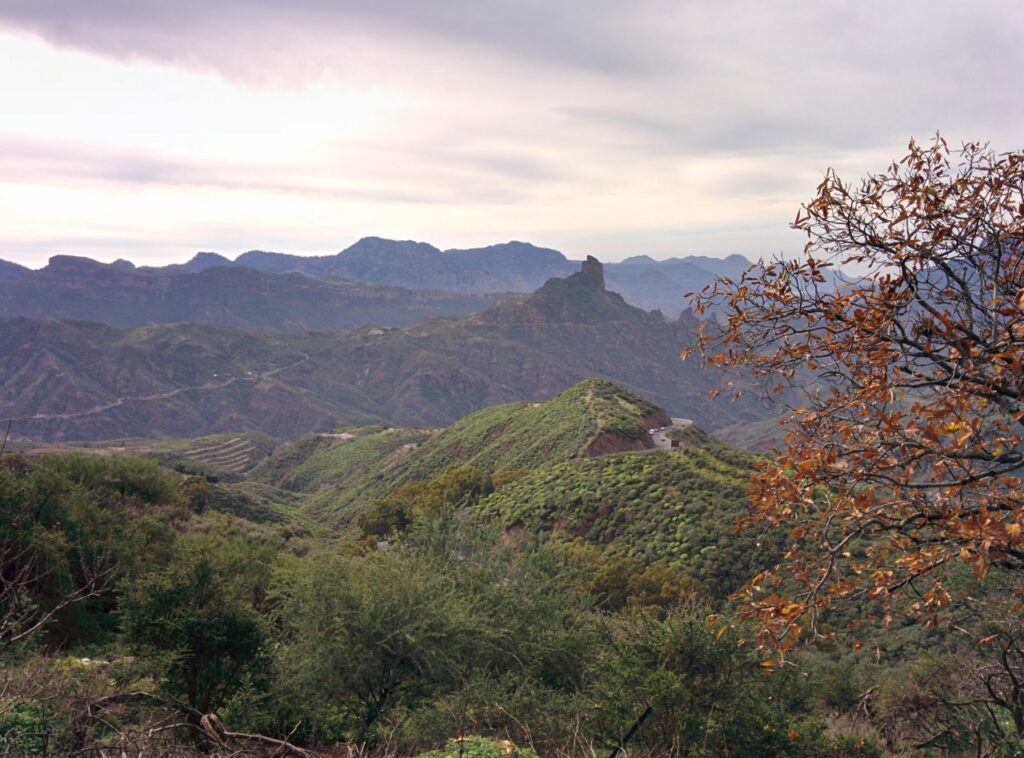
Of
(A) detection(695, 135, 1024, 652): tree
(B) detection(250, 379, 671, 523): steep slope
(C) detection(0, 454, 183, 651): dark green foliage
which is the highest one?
(A) detection(695, 135, 1024, 652): tree

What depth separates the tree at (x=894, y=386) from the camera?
4.62 metres

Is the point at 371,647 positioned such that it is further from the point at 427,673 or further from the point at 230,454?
the point at 230,454

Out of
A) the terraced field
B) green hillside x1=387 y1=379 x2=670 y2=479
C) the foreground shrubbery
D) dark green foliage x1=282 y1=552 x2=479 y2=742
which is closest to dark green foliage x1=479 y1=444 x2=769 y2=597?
green hillside x1=387 y1=379 x2=670 y2=479

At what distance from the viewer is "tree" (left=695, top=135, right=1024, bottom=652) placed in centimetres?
462

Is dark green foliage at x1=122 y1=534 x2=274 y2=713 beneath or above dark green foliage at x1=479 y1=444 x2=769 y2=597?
above

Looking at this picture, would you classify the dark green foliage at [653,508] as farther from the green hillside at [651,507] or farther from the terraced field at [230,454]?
the terraced field at [230,454]

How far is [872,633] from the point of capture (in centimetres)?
2353

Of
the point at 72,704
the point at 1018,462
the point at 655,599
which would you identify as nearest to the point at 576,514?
the point at 655,599

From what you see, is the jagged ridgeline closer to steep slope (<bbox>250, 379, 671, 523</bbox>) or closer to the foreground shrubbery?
steep slope (<bbox>250, 379, 671, 523</bbox>)

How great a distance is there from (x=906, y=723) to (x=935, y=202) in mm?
12433

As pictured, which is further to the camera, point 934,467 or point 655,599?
point 655,599

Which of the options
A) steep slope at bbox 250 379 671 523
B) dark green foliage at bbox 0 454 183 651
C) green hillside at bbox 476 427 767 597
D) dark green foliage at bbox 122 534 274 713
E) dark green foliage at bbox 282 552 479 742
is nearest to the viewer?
dark green foliage at bbox 282 552 479 742

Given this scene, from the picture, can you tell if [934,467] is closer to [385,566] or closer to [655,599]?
[385,566]

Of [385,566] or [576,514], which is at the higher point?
[385,566]
